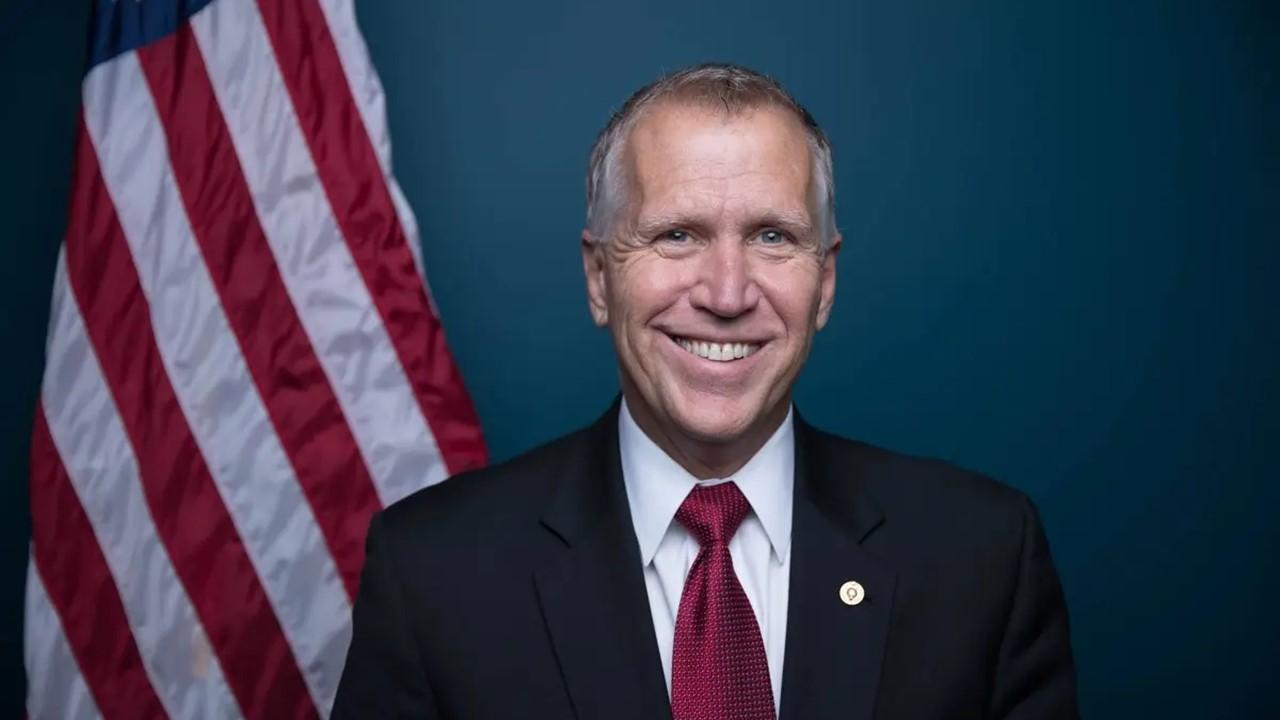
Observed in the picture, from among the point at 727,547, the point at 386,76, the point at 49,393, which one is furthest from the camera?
the point at 386,76

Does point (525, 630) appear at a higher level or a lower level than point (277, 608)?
higher

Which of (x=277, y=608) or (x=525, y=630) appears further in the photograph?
(x=277, y=608)

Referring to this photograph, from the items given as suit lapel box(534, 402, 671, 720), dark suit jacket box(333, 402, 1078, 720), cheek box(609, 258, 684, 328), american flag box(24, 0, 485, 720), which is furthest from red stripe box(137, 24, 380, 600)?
cheek box(609, 258, 684, 328)

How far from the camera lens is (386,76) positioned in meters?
3.05

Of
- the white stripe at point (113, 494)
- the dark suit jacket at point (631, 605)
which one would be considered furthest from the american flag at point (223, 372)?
the dark suit jacket at point (631, 605)

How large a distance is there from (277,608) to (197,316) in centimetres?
58

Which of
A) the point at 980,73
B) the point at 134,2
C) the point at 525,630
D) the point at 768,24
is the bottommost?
the point at 525,630

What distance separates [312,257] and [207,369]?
0.96 ft

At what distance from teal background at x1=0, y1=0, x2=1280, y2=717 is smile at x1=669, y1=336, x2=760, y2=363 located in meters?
1.24

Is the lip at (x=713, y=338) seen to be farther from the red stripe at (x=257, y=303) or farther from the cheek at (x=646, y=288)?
the red stripe at (x=257, y=303)

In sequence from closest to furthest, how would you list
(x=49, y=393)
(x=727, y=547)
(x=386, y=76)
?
1. (x=727, y=547)
2. (x=49, y=393)
3. (x=386, y=76)

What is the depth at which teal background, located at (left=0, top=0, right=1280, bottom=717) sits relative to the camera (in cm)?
308

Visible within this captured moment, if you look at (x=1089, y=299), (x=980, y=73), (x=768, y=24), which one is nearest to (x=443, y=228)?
(x=768, y=24)

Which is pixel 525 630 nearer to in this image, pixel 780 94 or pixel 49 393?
pixel 780 94
